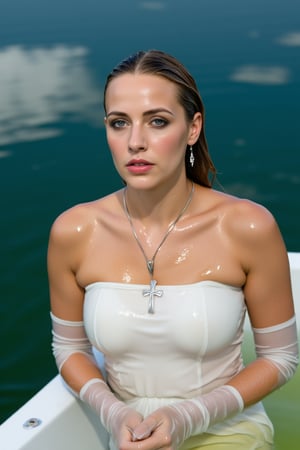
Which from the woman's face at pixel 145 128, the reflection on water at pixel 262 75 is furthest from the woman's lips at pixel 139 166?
the reflection on water at pixel 262 75

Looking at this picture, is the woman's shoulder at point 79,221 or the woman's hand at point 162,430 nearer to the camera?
the woman's hand at point 162,430

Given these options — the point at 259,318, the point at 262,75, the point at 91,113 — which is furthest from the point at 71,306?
the point at 262,75

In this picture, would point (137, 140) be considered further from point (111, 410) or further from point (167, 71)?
point (111, 410)

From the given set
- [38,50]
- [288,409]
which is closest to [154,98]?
[288,409]

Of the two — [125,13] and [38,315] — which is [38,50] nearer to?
[125,13]

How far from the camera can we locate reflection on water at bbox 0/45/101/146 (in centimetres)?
557

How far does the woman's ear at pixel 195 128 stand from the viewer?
176 cm

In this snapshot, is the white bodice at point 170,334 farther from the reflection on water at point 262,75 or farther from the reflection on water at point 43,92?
the reflection on water at point 262,75

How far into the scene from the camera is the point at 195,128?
5.81 feet

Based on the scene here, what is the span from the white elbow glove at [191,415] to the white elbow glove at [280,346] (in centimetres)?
12

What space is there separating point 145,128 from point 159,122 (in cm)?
3

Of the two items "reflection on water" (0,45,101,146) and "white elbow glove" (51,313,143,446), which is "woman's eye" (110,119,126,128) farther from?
"reflection on water" (0,45,101,146)

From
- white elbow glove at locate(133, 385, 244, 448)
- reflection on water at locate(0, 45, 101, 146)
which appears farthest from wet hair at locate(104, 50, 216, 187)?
reflection on water at locate(0, 45, 101, 146)

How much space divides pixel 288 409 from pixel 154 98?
3.47 ft
